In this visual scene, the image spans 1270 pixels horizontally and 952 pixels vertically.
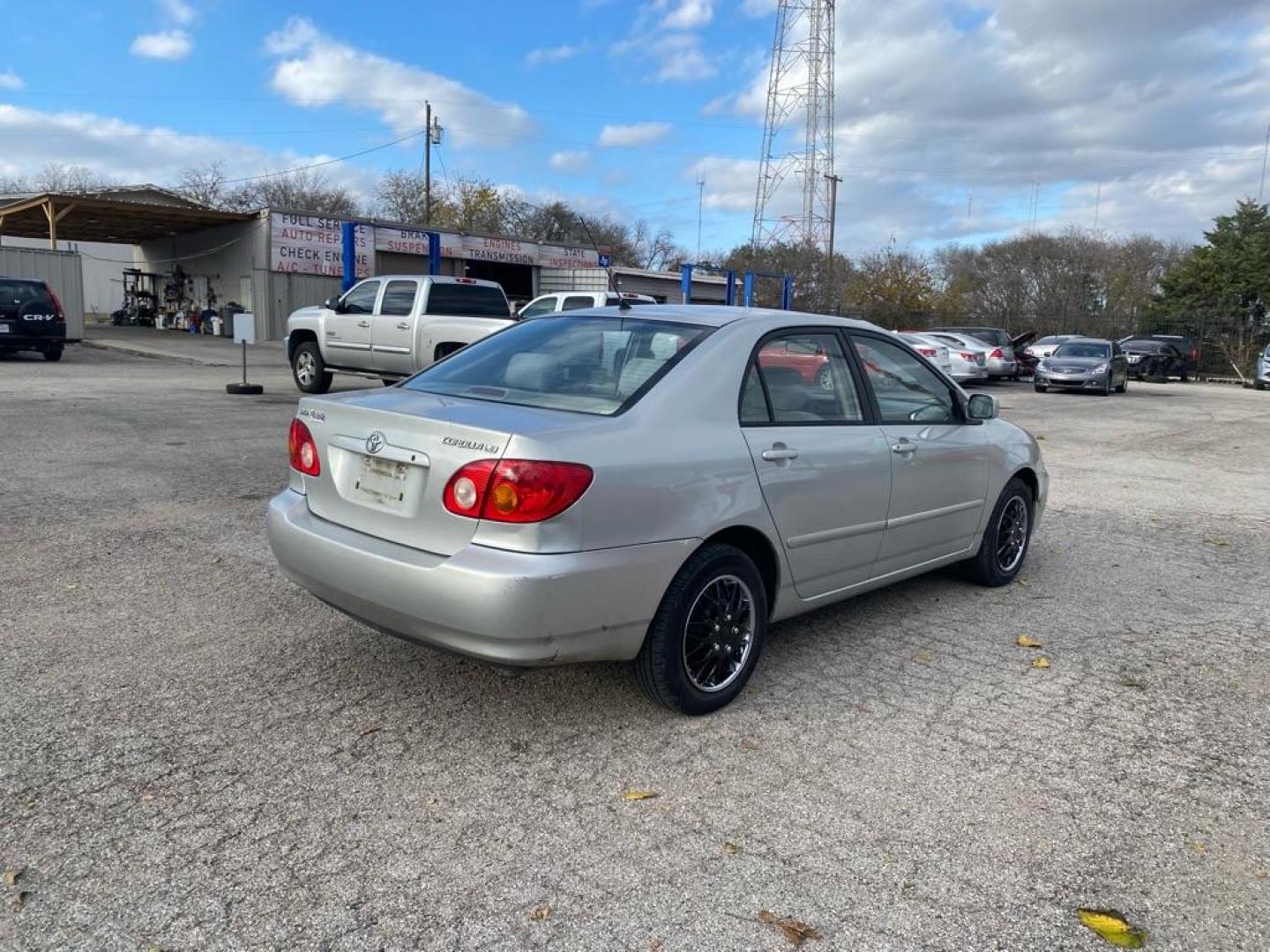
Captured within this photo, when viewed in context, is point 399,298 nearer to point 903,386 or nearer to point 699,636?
point 903,386

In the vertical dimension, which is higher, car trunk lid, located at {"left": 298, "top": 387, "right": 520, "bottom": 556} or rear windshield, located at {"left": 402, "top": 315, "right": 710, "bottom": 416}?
rear windshield, located at {"left": 402, "top": 315, "right": 710, "bottom": 416}

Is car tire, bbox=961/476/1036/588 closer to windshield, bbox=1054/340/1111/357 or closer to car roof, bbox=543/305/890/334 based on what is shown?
car roof, bbox=543/305/890/334

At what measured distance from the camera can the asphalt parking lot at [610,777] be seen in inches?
101

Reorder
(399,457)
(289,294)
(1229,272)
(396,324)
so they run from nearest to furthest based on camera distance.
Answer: (399,457), (396,324), (289,294), (1229,272)

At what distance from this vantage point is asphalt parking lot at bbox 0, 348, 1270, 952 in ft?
8.41

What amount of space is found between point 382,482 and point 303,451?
611 mm

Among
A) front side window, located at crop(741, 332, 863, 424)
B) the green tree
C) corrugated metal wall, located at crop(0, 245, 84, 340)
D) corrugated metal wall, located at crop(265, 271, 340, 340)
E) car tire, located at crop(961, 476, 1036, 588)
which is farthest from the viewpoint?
the green tree

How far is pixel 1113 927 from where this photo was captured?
102 inches

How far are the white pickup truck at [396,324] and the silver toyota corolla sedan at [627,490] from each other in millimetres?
9312

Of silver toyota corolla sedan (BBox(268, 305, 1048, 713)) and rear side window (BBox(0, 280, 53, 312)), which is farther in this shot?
rear side window (BBox(0, 280, 53, 312))

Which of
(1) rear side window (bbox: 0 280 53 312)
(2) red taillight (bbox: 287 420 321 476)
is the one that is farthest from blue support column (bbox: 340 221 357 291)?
(2) red taillight (bbox: 287 420 321 476)

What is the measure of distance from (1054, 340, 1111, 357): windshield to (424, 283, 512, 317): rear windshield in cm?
1599

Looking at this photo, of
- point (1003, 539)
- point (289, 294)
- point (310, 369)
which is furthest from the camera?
point (289, 294)

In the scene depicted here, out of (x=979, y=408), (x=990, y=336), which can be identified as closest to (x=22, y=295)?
(x=979, y=408)
